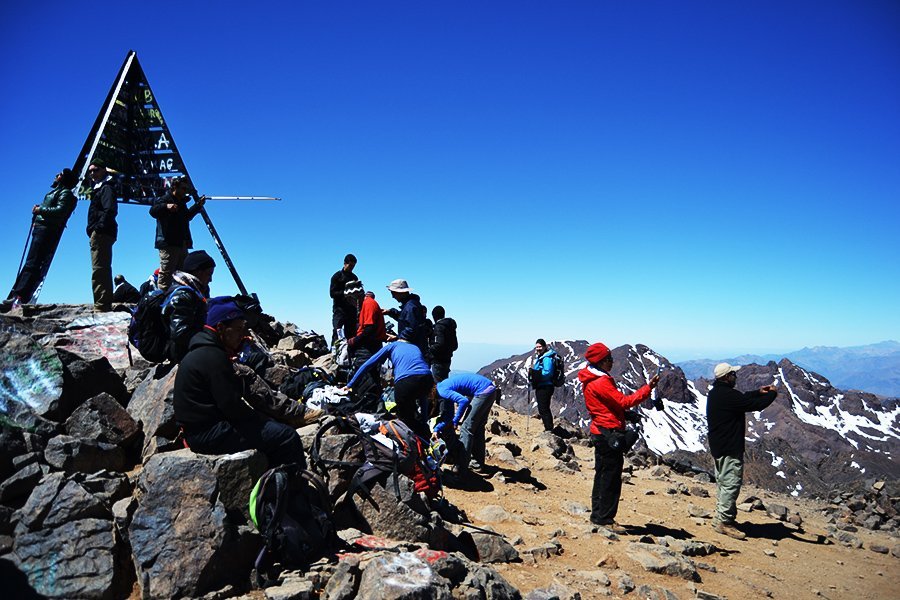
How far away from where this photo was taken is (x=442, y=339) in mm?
12516

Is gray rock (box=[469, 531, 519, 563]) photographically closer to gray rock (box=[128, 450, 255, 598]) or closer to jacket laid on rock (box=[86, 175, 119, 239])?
gray rock (box=[128, 450, 255, 598])

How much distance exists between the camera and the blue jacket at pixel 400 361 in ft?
27.3

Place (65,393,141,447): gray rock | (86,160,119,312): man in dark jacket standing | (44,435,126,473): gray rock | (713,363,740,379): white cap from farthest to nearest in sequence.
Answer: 1. (86,160,119,312): man in dark jacket standing
2. (713,363,740,379): white cap
3. (65,393,141,447): gray rock
4. (44,435,126,473): gray rock

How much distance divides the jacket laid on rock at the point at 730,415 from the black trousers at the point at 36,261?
14620 mm

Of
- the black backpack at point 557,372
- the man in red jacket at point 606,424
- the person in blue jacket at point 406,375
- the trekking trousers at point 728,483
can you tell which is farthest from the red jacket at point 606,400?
the black backpack at point 557,372

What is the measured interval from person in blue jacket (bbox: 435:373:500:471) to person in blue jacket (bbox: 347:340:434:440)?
52.0 inches

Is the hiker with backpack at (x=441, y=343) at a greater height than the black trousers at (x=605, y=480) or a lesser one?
greater

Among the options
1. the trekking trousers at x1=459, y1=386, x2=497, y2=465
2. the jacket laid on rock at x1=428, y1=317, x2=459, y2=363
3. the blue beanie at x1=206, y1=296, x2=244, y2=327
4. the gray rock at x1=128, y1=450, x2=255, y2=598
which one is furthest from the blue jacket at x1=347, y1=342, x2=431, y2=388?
the jacket laid on rock at x1=428, y1=317, x2=459, y2=363

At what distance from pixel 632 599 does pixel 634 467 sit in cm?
1056

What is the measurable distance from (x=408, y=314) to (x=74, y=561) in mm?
6684

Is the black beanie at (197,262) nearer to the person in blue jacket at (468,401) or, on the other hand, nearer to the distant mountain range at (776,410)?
the person in blue jacket at (468,401)

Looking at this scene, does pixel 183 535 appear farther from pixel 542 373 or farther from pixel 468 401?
pixel 542 373

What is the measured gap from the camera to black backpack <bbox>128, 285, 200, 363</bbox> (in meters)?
7.27

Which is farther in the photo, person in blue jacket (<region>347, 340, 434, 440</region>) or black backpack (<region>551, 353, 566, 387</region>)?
black backpack (<region>551, 353, 566, 387</region>)
